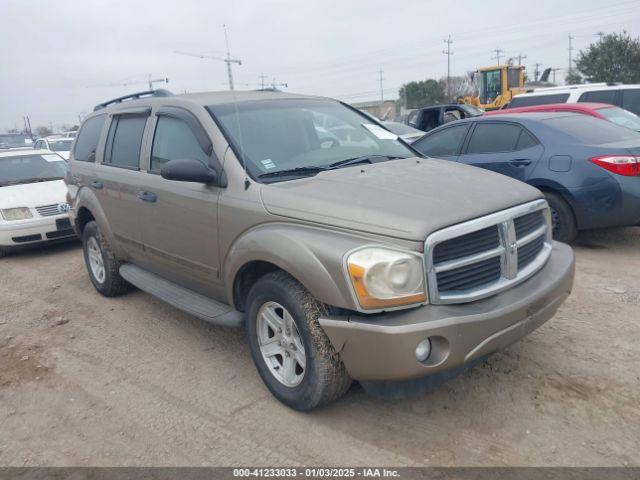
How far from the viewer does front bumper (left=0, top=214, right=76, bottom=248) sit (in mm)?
7453

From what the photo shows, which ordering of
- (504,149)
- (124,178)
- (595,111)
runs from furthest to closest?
(595,111) < (504,149) < (124,178)

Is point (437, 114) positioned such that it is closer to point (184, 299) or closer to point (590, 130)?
point (590, 130)

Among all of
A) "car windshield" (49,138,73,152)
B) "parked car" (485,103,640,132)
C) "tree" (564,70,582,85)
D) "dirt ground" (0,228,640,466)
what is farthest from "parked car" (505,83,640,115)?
"tree" (564,70,582,85)

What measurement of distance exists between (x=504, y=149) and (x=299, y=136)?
357 cm

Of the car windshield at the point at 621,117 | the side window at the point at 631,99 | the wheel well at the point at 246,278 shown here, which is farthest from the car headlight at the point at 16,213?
the side window at the point at 631,99

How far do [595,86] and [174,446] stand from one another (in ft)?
40.5

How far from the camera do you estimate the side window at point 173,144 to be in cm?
385

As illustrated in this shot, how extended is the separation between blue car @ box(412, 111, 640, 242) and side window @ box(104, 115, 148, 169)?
4.11 metres

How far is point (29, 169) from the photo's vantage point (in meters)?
8.73

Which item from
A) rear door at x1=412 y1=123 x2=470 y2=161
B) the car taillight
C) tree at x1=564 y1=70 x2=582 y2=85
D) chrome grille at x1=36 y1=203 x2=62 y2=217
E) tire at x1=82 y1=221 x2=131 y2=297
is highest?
tree at x1=564 y1=70 x2=582 y2=85

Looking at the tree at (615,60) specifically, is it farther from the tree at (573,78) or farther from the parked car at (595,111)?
the parked car at (595,111)

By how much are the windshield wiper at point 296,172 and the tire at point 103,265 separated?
256 cm

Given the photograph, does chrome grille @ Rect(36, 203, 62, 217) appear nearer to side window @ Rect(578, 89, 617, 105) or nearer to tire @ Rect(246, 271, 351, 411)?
tire @ Rect(246, 271, 351, 411)

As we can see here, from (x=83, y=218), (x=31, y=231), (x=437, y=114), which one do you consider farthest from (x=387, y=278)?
(x=437, y=114)
